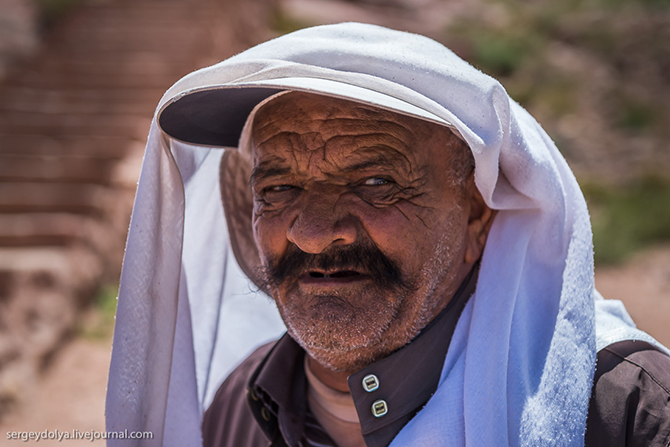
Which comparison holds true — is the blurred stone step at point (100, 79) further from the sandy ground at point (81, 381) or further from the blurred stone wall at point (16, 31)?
the sandy ground at point (81, 381)

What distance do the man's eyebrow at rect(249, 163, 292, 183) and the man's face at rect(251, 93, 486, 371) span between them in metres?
0.02

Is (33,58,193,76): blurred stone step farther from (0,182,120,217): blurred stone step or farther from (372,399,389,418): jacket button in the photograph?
(372,399,389,418): jacket button

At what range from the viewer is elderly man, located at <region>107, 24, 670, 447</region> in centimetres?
144

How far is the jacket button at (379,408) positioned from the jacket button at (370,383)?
4cm

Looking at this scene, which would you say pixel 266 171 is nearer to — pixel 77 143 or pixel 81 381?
pixel 81 381

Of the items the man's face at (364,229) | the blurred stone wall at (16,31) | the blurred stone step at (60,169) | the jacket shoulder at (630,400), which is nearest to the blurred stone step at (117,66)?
the blurred stone wall at (16,31)

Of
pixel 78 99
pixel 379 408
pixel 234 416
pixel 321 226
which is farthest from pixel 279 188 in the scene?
pixel 78 99

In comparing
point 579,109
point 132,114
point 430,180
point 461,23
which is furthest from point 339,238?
point 461,23

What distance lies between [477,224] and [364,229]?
1.17 ft

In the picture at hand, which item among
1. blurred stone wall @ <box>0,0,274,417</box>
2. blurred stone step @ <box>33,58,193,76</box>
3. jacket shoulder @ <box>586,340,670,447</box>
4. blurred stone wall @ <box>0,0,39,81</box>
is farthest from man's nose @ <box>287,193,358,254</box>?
blurred stone wall @ <box>0,0,39,81</box>

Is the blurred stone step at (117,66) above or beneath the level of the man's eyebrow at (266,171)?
above

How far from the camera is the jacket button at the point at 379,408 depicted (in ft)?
5.16

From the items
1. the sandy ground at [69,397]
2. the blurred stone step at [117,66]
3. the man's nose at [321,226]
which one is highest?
the blurred stone step at [117,66]

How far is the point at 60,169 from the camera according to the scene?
687 centimetres
